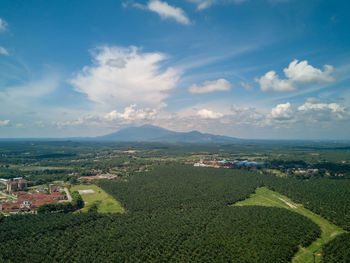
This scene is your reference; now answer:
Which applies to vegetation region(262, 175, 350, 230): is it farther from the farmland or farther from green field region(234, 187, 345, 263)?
green field region(234, 187, 345, 263)

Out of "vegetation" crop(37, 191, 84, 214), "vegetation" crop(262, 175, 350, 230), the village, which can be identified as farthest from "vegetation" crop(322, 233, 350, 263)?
the village

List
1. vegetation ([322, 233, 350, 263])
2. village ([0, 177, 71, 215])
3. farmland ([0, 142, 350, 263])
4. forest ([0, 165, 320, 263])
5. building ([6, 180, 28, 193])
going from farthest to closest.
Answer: building ([6, 180, 28, 193])
village ([0, 177, 71, 215])
farmland ([0, 142, 350, 263])
vegetation ([322, 233, 350, 263])
forest ([0, 165, 320, 263])

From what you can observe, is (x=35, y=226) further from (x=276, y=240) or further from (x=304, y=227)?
(x=304, y=227)

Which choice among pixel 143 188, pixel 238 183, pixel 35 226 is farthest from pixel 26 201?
pixel 238 183

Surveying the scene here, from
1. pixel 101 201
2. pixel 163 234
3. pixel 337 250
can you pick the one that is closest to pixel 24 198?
pixel 101 201

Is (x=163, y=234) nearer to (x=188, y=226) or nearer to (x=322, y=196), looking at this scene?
(x=188, y=226)
